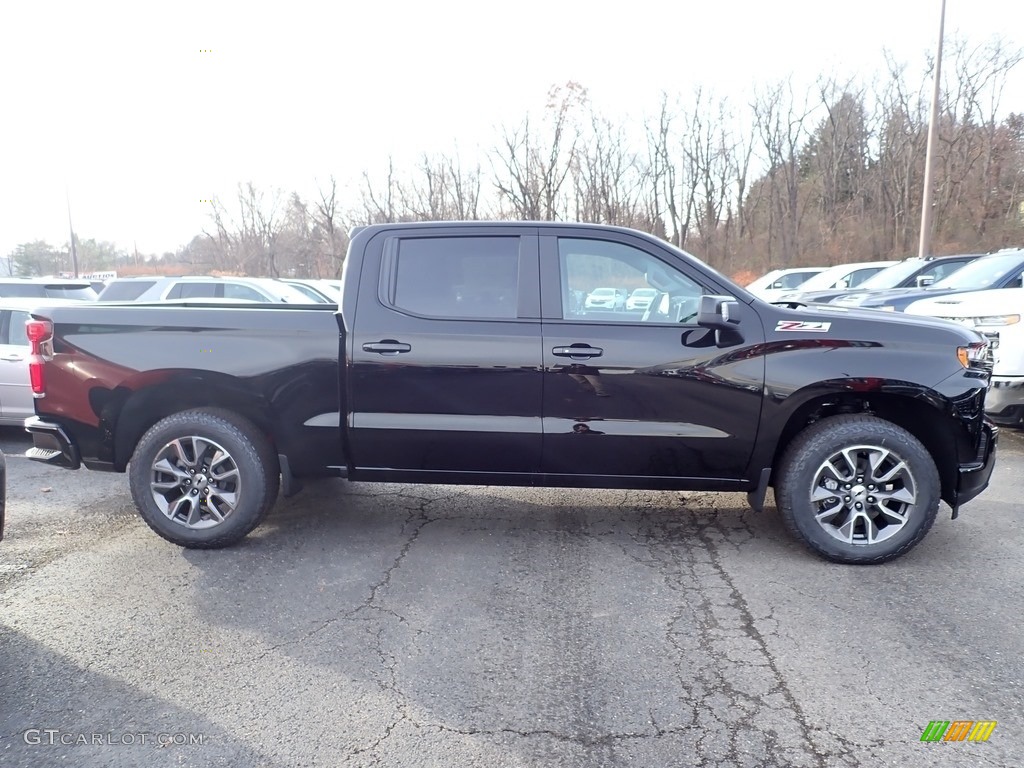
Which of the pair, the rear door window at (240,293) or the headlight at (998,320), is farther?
the rear door window at (240,293)

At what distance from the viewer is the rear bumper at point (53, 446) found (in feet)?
14.9

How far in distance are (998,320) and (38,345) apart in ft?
25.2

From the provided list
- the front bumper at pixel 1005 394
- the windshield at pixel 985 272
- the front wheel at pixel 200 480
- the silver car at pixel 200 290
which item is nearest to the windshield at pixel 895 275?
the windshield at pixel 985 272

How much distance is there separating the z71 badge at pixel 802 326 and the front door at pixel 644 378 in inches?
4.8

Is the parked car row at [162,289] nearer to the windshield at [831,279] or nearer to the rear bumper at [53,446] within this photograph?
the rear bumper at [53,446]

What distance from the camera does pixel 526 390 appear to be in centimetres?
429

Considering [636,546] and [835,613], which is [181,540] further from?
[835,613]

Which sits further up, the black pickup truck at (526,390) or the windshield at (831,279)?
the windshield at (831,279)

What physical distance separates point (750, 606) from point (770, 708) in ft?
3.00

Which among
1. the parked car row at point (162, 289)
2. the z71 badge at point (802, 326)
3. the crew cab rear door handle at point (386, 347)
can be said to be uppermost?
the parked car row at point (162, 289)

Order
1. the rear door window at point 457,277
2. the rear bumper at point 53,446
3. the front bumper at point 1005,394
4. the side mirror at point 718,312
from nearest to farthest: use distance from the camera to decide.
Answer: the side mirror at point 718,312, the rear door window at point 457,277, the rear bumper at point 53,446, the front bumper at point 1005,394

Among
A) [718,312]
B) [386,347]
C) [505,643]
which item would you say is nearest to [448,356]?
[386,347]

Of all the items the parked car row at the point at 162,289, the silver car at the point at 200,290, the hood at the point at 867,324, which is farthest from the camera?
the silver car at the point at 200,290

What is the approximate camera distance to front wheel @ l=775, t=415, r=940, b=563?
13.7 feet
